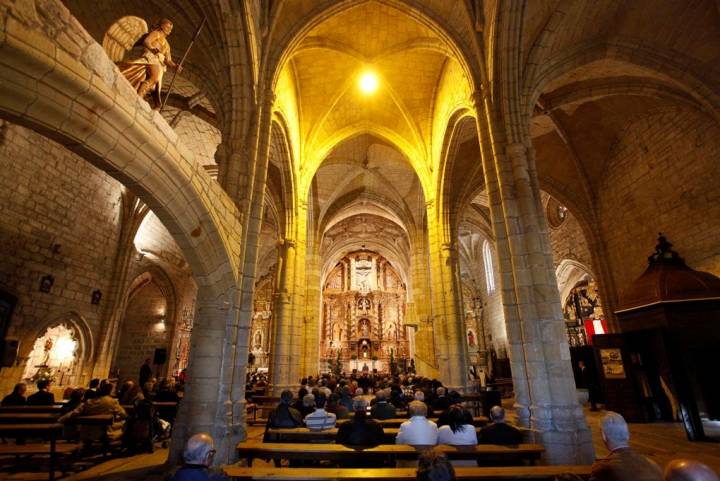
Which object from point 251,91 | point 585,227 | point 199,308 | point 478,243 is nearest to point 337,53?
point 251,91

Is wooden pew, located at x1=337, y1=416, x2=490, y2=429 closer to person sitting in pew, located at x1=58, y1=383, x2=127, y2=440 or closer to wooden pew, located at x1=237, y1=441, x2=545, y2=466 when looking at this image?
wooden pew, located at x1=237, y1=441, x2=545, y2=466

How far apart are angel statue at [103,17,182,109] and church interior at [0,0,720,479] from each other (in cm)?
3

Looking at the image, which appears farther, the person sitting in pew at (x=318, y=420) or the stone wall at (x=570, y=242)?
the stone wall at (x=570, y=242)

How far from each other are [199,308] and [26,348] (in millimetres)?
7175

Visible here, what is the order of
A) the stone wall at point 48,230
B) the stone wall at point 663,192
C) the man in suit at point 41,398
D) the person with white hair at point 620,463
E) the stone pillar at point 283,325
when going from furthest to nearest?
the stone pillar at point 283,325 → the stone wall at point 663,192 → the stone wall at point 48,230 → the man in suit at point 41,398 → the person with white hair at point 620,463

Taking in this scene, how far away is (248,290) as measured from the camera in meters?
5.67

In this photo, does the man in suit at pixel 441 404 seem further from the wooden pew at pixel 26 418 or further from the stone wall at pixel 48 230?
the stone wall at pixel 48 230

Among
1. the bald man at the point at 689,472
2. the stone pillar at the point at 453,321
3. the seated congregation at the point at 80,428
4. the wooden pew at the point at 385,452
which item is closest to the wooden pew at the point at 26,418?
the seated congregation at the point at 80,428

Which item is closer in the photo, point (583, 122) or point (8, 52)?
point (8, 52)

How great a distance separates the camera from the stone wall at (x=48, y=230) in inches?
323

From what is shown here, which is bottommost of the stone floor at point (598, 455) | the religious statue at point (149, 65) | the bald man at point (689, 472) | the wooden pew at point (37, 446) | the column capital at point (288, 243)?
the stone floor at point (598, 455)

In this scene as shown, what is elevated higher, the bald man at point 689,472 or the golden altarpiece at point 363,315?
the golden altarpiece at point 363,315

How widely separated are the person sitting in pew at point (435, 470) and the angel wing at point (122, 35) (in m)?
4.88

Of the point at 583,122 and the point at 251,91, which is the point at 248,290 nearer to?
the point at 251,91
